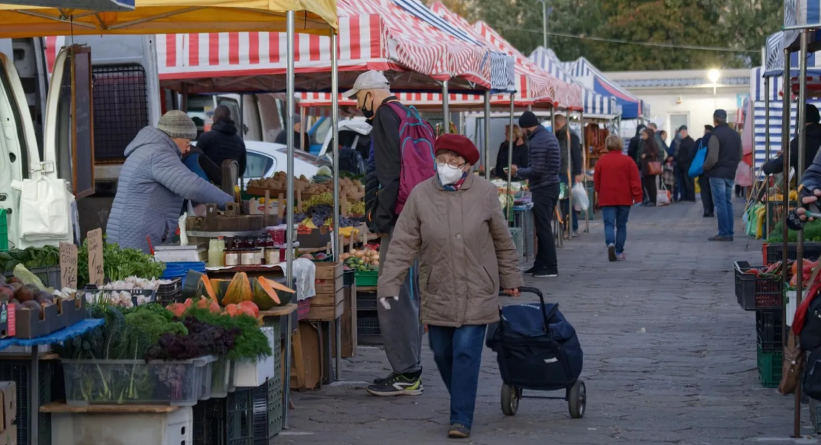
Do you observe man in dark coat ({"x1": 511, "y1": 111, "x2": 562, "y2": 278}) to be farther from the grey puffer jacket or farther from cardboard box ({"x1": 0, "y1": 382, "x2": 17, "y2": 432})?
cardboard box ({"x1": 0, "y1": 382, "x2": 17, "y2": 432})

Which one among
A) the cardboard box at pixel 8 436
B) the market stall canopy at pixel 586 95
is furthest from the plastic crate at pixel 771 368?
the market stall canopy at pixel 586 95

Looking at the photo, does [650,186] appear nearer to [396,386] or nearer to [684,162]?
[684,162]

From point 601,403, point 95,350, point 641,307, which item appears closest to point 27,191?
point 95,350

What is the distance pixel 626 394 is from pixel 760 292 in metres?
1.10

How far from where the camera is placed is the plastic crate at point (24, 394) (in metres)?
5.92

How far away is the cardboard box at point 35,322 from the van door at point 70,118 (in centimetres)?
448

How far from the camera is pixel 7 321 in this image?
5.16 meters

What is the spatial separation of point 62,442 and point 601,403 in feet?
11.3

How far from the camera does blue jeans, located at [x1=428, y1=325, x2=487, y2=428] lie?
270 inches

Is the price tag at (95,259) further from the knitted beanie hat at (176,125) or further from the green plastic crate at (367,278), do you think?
the green plastic crate at (367,278)

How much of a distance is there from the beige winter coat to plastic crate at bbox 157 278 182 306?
1.17 meters

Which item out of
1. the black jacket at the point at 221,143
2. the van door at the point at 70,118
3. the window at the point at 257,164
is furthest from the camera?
the window at the point at 257,164

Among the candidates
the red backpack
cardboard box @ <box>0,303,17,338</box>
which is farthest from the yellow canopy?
cardboard box @ <box>0,303,17,338</box>

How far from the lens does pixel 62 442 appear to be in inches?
239
